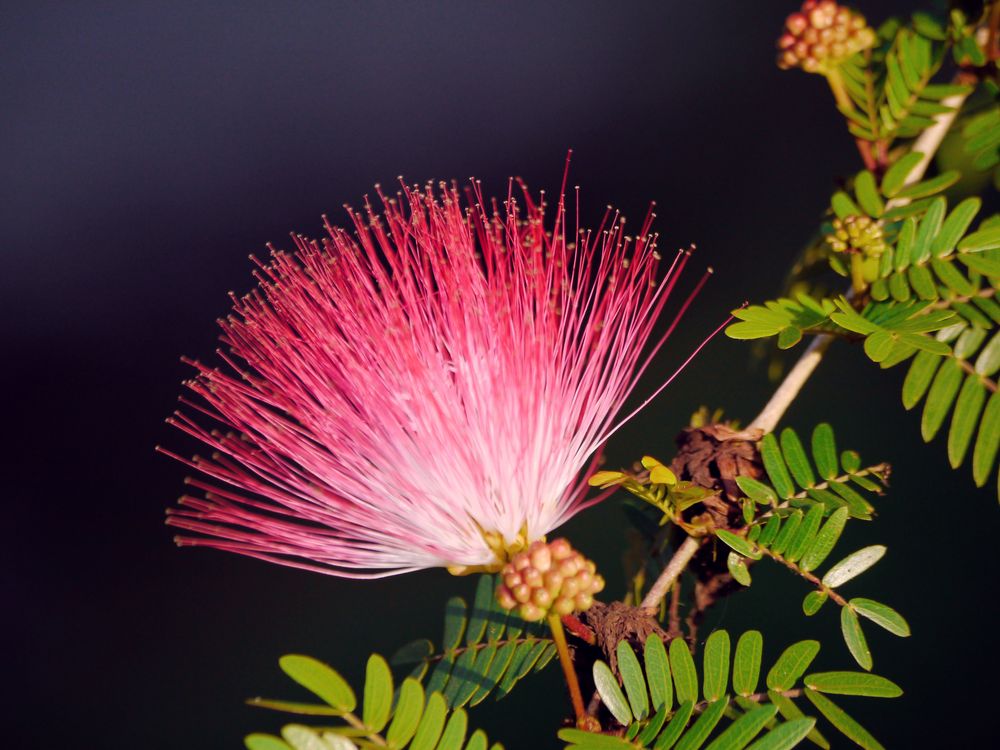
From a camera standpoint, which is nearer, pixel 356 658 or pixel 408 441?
pixel 408 441

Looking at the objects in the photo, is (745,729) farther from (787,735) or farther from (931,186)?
(931,186)

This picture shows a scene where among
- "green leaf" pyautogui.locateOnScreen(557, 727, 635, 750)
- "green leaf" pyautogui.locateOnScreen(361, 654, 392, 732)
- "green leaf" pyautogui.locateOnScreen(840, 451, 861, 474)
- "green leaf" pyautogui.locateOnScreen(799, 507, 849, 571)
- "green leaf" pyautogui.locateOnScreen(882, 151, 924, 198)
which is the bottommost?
"green leaf" pyautogui.locateOnScreen(557, 727, 635, 750)

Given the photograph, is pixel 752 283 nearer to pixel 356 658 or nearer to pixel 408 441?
pixel 356 658

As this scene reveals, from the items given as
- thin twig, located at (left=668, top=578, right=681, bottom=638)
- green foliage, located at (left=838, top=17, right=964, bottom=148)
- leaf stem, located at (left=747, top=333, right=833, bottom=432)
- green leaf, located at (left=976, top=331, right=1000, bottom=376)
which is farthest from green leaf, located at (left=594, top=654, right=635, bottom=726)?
green foliage, located at (left=838, top=17, right=964, bottom=148)

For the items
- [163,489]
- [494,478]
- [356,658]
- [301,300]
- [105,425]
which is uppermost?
[301,300]

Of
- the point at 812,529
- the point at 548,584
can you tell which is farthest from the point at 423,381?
the point at 812,529

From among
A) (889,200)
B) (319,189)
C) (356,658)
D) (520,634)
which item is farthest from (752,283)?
(520,634)

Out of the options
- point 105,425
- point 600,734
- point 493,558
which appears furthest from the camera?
point 105,425

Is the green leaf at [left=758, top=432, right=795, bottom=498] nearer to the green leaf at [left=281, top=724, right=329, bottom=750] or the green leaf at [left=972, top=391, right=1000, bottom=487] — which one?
the green leaf at [left=972, top=391, right=1000, bottom=487]
